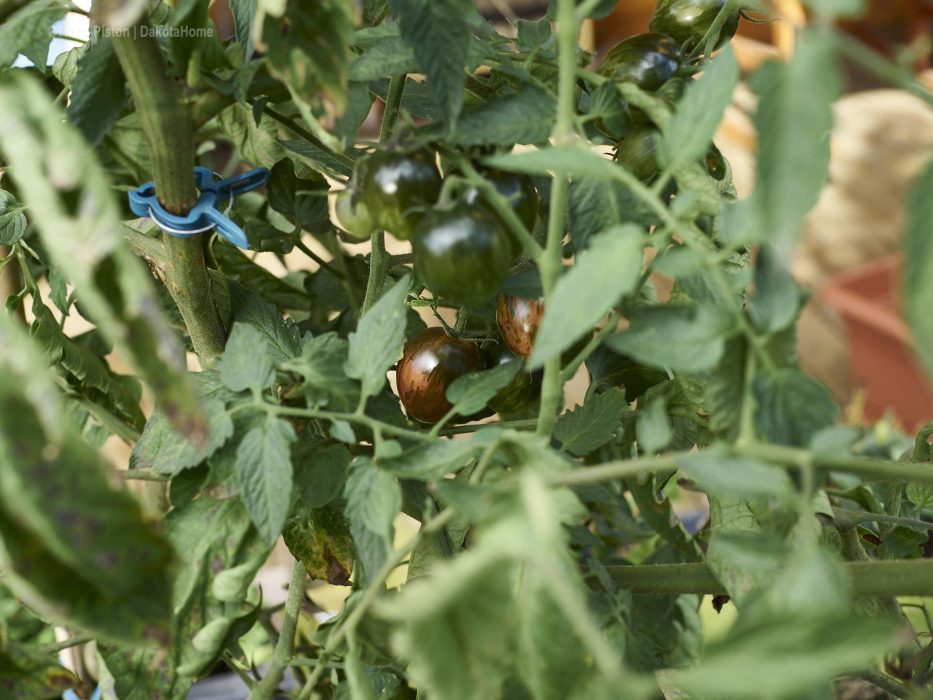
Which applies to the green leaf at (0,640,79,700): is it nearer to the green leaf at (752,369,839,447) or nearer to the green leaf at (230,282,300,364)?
the green leaf at (230,282,300,364)

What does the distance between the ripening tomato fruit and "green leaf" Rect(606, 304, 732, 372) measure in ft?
0.40

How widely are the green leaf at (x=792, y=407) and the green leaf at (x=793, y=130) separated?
0.19 ft

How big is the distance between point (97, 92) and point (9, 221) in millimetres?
121

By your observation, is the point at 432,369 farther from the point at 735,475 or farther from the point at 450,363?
the point at 735,475

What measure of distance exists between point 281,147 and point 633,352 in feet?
0.81

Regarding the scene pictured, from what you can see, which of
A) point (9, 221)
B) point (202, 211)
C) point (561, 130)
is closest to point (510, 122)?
point (561, 130)

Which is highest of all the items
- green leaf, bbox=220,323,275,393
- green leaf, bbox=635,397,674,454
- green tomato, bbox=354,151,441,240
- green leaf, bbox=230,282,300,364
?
green tomato, bbox=354,151,441,240

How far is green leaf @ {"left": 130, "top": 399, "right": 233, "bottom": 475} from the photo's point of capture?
289 mm

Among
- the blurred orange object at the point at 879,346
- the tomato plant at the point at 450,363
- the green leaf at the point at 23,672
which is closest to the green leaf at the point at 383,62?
the tomato plant at the point at 450,363

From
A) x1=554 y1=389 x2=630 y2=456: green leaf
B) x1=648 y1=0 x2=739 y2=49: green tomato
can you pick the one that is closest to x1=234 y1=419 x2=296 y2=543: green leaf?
x1=554 y1=389 x2=630 y2=456: green leaf

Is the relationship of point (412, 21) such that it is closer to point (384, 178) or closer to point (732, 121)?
point (384, 178)

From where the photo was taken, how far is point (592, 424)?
1.11 feet

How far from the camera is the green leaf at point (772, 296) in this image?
9.3 inches

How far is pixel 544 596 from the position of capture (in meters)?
0.20
